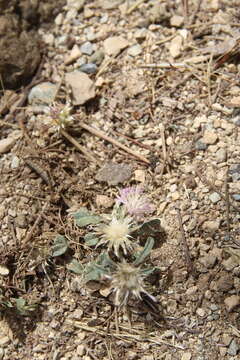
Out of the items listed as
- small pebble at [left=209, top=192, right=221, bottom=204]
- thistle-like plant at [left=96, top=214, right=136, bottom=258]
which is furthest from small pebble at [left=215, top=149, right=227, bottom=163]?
thistle-like plant at [left=96, top=214, right=136, bottom=258]

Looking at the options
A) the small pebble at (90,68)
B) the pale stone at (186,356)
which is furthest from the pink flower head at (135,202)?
the small pebble at (90,68)

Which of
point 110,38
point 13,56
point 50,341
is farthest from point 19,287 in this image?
point 110,38

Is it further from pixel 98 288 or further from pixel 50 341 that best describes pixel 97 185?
pixel 50 341

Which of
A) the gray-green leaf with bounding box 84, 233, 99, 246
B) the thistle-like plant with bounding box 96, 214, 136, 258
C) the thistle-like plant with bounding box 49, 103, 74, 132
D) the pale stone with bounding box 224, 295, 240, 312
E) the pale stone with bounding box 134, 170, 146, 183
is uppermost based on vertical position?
the thistle-like plant with bounding box 49, 103, 74, 132

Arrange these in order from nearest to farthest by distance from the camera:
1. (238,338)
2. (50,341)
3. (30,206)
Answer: (238,338)
(50,341)
(30,206)

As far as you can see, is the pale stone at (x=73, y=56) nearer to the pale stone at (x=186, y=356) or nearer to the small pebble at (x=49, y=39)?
the small pebble at (x=49, y=39)

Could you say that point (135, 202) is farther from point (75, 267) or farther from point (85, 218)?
point (75, 267)

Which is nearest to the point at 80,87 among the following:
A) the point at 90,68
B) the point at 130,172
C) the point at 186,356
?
the point at 90,68

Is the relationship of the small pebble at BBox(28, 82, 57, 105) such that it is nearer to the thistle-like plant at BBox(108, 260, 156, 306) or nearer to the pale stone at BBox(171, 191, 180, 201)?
the pale stone at BBox(171, 191, 180, 201)
